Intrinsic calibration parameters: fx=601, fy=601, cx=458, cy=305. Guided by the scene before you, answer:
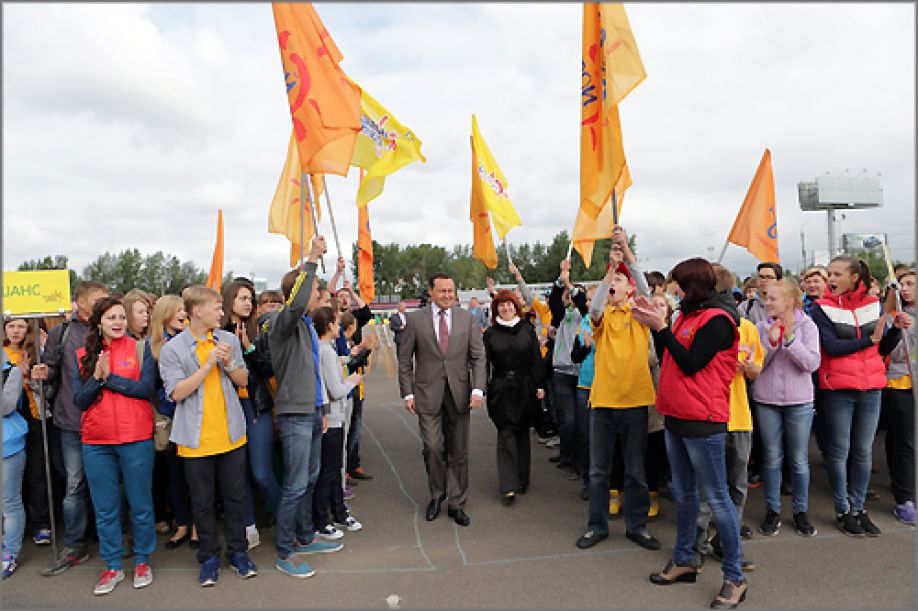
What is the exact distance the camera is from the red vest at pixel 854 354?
499 cm

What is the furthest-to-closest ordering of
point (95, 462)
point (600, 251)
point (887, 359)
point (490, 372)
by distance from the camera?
point (600, 251) < point (490, 372) < point (887, 359) < point (95, 462)

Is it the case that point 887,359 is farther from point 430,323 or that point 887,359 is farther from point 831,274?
point 430,323

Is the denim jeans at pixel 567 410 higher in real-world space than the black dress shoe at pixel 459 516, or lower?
higher

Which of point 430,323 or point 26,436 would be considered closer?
point 26,436

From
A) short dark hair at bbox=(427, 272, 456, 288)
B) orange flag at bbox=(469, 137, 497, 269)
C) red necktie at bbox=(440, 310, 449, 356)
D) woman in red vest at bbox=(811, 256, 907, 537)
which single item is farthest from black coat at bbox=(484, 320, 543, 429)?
woman in red vest at bbox=(811, 256, 907, 537)

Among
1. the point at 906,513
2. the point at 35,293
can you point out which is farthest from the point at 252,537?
the point at 906,513

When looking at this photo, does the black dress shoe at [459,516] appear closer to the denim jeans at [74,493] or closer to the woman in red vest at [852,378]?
the denim jeans at [74,493]

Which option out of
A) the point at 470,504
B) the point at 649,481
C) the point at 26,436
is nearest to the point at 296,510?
the point at 470,504

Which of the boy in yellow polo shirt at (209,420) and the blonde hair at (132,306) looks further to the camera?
the blonde hair at (132,306)

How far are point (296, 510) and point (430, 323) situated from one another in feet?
6.82

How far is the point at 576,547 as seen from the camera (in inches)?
190

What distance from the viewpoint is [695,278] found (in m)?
3.97

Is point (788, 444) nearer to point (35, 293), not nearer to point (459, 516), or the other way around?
point (459, 516)

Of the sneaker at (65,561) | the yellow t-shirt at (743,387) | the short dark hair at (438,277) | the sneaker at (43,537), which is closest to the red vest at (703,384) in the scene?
the yellow t-shirt at (743,387)
